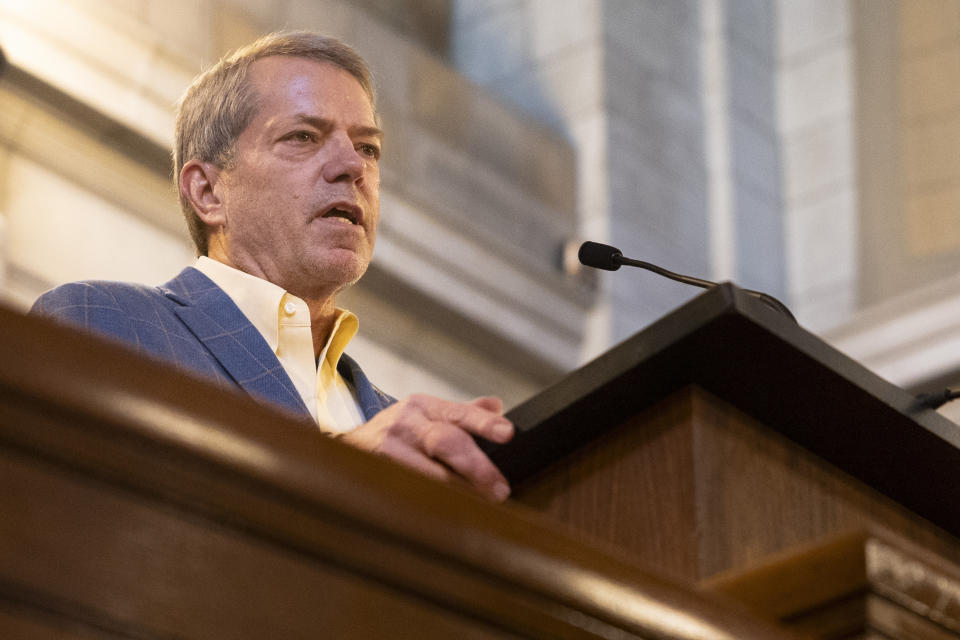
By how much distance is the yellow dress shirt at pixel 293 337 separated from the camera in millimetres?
2412

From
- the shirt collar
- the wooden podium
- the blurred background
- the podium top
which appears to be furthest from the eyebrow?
the blurred background

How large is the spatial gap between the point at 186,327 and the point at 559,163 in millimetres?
4461

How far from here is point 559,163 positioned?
6523mm

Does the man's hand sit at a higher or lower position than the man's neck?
lower

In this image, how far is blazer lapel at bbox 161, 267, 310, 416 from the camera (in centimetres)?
209

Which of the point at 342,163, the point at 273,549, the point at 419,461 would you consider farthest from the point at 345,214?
the point at 273,549

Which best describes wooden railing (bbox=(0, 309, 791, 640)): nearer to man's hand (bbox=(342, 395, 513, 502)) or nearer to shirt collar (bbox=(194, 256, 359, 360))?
man's hand (bbox=(342, 395, 513, 502))

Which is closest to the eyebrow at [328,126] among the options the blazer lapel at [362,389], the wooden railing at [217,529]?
the blazer lapel at [362,389]

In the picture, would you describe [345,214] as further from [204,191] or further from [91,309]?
[91,309]

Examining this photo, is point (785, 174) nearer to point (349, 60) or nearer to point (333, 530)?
point (349, 60)

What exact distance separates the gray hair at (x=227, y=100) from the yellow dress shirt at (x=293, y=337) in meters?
0.34

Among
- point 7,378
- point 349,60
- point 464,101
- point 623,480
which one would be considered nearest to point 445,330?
point 464,101

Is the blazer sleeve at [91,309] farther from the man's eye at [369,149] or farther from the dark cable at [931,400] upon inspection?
the dark cable at [931,400]

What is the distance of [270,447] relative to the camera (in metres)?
0.86
